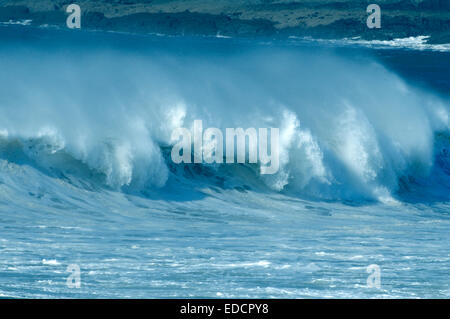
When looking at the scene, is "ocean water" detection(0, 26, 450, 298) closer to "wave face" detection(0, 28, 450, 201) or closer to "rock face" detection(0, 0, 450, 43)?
"wave face" detection(0, 28, 450, 201)

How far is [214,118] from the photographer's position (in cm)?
1889

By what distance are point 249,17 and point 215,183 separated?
5978 centimetres

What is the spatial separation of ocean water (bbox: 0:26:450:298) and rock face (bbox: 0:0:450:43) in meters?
44.0

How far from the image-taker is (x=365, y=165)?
17641 millimetres

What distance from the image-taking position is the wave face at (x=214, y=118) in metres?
16.1

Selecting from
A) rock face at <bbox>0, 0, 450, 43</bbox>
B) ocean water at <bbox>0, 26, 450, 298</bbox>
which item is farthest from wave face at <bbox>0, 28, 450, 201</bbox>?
rock face at <bbox>0, 0, 450, 43</bbox>

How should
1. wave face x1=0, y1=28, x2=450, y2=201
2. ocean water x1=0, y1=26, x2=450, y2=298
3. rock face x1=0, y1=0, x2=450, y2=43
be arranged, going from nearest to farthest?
ocean water x1=0, y1=26, x2=450, y2=298 < wave face x1=0, y1=28, x2=450, y2=201 < rock face x1=0, y1=0, x2=450, y2=43

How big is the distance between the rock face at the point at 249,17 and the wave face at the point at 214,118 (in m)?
43.4

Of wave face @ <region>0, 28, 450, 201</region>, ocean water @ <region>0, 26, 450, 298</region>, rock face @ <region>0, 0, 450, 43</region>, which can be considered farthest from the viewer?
rock face @ <region>0, 0, 450, 43</region>

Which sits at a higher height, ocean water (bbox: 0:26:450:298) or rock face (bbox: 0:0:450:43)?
rock face (bbox: 0:0:450:43)

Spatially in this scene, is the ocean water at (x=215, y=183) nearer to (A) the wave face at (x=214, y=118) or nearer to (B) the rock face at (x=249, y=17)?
(A) the wave face at (x=214, y=118)

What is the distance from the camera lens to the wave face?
52.9 ft
